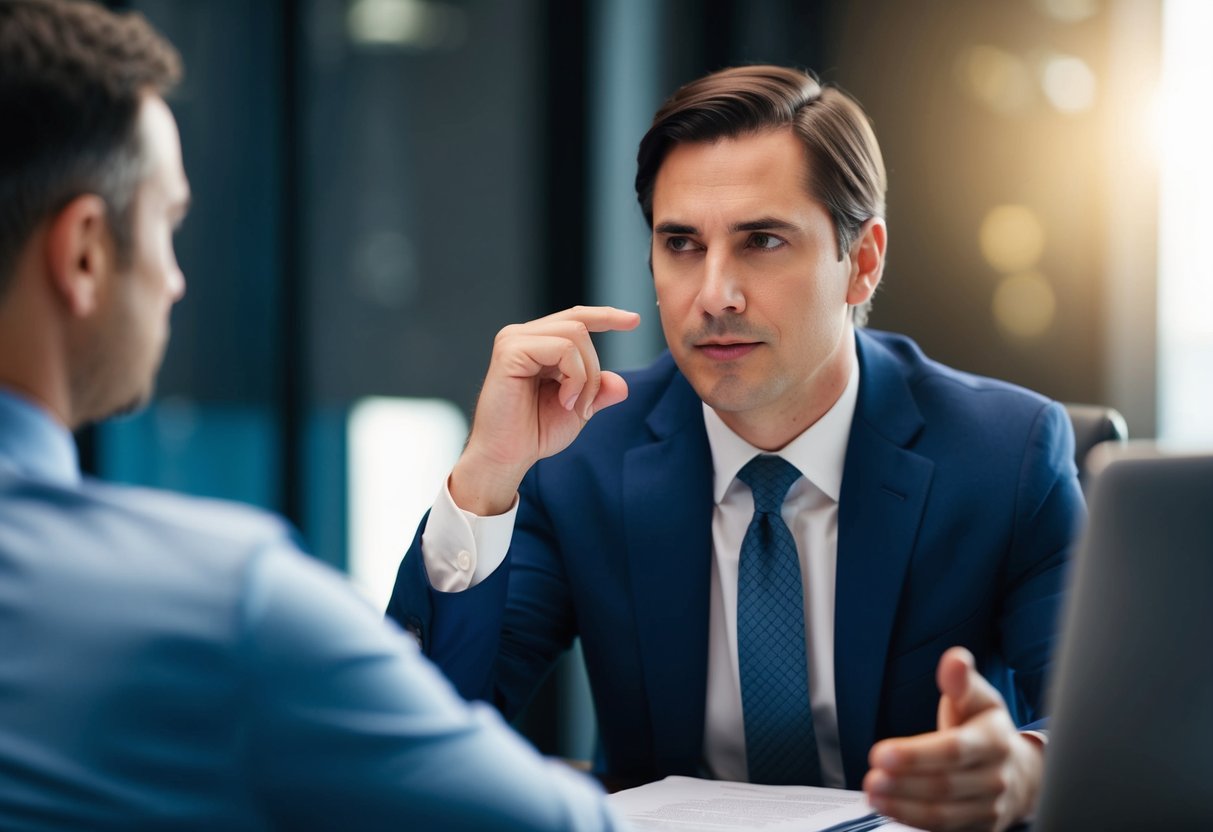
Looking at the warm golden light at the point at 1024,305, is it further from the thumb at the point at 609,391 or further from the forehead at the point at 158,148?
the forehead at the point at 158,148

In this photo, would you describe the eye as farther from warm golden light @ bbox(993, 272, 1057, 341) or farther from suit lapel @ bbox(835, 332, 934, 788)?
warm golden light @ bbox(993, 272, 1057, 341)

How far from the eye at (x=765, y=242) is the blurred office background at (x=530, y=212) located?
1.62 metres

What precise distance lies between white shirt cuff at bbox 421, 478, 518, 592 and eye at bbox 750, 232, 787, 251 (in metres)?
0.58

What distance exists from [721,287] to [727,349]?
0.30 feet

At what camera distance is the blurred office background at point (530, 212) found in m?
3.15

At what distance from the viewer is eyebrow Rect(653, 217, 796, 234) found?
1759 mm

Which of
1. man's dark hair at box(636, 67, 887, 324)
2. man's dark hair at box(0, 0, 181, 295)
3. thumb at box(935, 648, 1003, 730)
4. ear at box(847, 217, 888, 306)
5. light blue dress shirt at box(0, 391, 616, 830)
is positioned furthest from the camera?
ear at box(847, 217, 888, 306)

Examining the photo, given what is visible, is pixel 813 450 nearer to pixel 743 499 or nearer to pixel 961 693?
pixel 743 499

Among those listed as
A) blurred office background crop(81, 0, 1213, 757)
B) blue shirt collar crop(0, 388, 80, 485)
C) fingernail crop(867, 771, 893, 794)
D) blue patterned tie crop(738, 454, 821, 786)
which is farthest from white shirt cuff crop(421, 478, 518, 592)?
blurred office background crop(81, 0, 1213, 757)

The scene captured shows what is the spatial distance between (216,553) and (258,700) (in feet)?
0.33

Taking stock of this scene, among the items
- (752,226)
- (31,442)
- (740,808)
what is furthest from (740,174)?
(31,442)

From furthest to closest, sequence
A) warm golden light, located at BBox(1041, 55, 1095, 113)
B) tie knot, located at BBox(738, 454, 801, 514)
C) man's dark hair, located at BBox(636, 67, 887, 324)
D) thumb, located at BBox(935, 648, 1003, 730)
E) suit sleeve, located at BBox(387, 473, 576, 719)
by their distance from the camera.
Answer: warm golden light, located at BBox(1041, 55, 1095, 113) → man's dark hair, located at BBox(636, 67, 887, 324) → tie knot, located at BBox(738, 454, 801, 514) → suit sleeve, located at BBox(387, 473, 576, 719) → thumb, located at BBox(935, 648, 1003, 730)

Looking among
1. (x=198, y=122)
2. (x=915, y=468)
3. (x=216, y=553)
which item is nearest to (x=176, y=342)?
(x=198, y=122)

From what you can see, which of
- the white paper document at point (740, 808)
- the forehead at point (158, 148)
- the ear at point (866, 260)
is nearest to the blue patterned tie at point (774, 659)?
the white paper document at point (740, 808)
